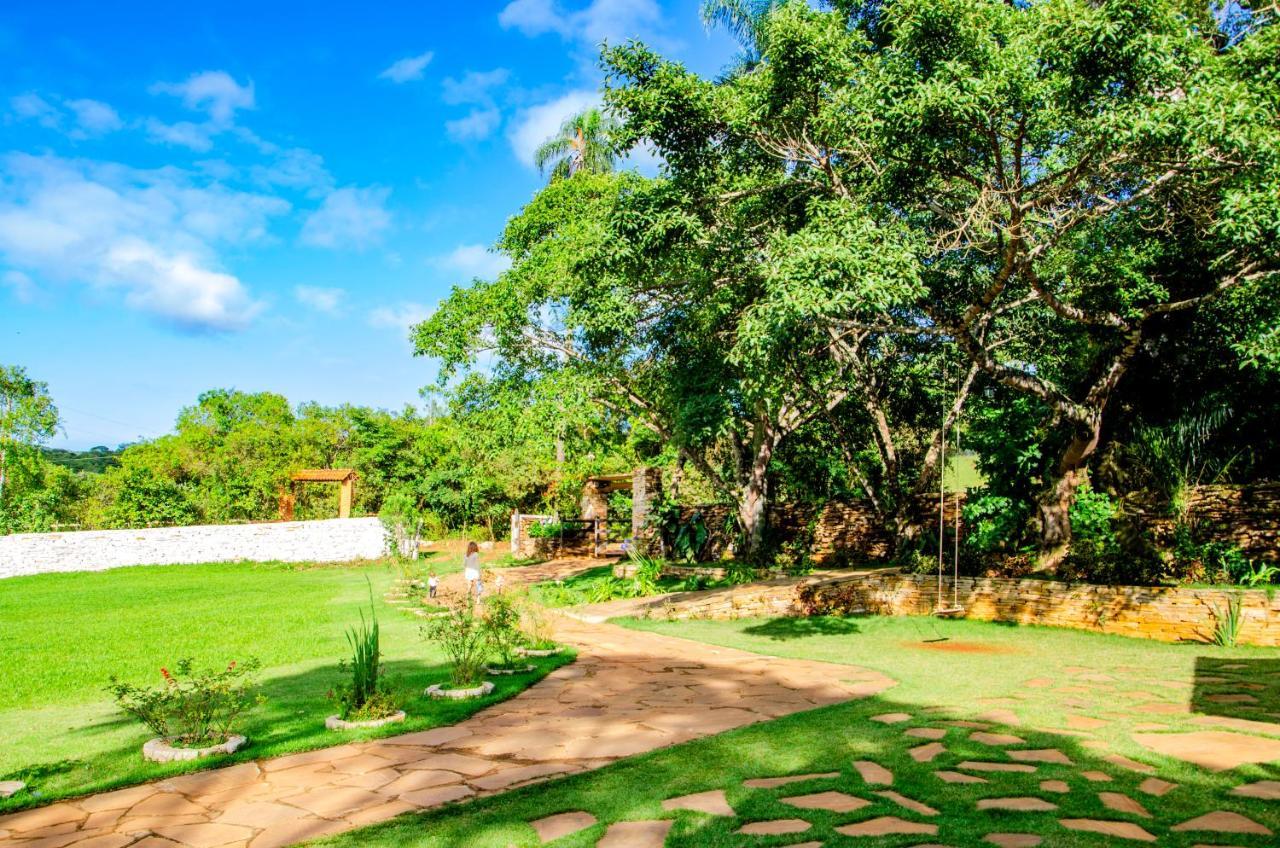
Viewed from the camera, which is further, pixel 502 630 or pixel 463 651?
pixel 502 630

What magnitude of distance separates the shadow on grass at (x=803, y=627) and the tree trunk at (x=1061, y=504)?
3.16 metres

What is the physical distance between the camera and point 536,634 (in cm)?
905

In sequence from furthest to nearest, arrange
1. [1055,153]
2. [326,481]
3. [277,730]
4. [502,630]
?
[326,481] < [1055,153] < [502,630] < [277,730]

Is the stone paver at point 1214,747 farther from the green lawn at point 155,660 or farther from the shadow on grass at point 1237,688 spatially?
the green lawn at point 155,660

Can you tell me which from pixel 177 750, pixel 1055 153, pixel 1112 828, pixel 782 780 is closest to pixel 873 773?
pixel 782 780

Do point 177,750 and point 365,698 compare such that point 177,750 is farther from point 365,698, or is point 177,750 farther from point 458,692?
point 458,692

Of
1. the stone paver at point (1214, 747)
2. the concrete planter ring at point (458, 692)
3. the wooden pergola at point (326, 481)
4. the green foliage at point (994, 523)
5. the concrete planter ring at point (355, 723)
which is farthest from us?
the wooden pergola at point (326, 481)

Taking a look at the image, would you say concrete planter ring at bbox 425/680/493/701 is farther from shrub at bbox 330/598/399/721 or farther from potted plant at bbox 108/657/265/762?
potted plant at bbox 108/657/265/762

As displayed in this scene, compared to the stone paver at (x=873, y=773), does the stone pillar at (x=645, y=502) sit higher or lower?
higher

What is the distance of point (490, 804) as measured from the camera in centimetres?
400

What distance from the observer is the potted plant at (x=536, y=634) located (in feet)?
28.0

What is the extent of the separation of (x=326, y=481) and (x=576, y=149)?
15603 mm

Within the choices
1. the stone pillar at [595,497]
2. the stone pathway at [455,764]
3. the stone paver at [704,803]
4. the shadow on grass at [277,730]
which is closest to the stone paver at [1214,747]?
the stone pathway at [455,764]

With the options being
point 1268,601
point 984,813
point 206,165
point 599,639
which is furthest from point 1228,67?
point 206,165
